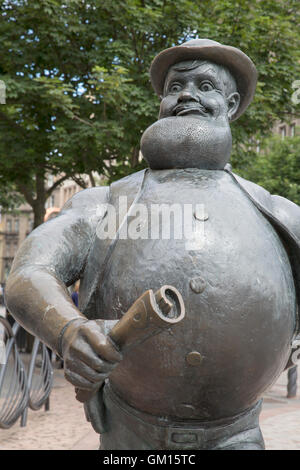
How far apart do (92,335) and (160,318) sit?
25cm

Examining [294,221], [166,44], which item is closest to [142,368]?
[294,221]

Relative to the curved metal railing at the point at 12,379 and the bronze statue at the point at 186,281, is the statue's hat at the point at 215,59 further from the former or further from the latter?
the curved metal railing at the point at 12,379

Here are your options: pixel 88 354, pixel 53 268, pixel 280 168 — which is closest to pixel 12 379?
pixel 53 268

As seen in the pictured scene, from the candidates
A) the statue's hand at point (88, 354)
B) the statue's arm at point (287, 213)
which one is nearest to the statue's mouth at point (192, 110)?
the statue's arm at point (287, 213)

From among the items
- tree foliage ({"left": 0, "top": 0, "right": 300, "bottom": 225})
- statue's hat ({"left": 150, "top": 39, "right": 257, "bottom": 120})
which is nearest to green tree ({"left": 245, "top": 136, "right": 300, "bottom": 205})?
tree foliage ({"left": 0, "top": 0, "right": 300, "bottom": 225})

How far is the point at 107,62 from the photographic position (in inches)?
336

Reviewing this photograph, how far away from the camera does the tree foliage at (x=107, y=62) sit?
8.01 m

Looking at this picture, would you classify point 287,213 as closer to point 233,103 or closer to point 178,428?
point 233,103

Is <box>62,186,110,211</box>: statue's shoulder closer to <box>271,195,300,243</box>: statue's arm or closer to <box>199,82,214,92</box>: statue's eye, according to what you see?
<box>199,82,214,92</box>: statue's eye

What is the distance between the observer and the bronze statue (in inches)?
72.8

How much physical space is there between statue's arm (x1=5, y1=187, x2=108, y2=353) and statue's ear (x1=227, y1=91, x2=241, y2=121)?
2.21ft

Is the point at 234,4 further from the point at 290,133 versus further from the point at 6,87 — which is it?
the point at 290,133

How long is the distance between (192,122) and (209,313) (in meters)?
0.78

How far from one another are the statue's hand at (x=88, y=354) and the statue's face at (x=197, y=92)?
1.09m
